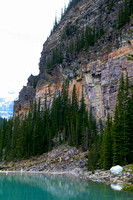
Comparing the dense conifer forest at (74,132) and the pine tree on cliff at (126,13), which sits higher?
the pine tree on cliff at (126,13)

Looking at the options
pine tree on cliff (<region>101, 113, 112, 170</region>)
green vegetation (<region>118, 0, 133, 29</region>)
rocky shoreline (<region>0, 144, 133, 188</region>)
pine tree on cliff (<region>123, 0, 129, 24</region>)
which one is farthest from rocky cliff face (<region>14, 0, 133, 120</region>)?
pine tree on cliff (<region>101, 113, 112, 170</region>)

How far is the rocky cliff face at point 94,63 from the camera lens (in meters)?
60.2

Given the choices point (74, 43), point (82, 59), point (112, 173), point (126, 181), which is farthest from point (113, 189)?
point (74, 43)

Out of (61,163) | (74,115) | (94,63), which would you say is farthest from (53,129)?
(94,63)

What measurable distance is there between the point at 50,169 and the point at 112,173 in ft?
87.2

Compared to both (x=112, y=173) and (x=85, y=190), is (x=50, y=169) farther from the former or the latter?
(x=85, y=190)

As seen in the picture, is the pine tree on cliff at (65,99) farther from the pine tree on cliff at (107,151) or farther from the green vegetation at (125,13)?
the pine tree on cliff at (107,151)

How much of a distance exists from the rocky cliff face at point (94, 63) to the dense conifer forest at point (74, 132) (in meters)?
3.83

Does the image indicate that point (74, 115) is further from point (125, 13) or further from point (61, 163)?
point (125, 13)

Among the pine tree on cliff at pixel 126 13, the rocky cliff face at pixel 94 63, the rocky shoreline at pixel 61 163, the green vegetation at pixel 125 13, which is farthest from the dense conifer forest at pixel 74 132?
the pine tree on cliff at pixel 126 13

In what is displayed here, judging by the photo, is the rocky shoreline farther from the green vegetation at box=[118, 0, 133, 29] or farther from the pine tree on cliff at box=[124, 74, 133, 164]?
the green vegetation at box=[118, 0, 133, 29]

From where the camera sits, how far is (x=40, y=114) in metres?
88.6

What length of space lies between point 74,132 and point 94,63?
1994 cm

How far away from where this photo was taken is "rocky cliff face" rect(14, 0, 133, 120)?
60.2 meters
